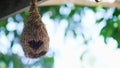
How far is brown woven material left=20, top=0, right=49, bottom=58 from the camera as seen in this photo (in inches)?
41.9

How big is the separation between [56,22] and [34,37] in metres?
1.37

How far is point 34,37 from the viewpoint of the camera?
41.9 inches

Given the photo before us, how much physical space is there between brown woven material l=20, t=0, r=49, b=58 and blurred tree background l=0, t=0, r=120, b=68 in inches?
47.0

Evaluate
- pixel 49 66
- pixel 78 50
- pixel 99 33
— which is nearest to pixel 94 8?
pixel 99 33

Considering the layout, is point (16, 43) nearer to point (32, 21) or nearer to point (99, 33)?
point (99, 33)

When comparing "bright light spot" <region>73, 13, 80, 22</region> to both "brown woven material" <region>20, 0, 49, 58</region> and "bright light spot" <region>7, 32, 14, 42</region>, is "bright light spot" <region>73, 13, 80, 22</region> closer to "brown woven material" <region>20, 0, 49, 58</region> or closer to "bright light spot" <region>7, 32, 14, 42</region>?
"bright light spot" <region>7, 32, 14, 42</region>

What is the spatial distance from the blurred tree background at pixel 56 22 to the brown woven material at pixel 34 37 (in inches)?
47.0

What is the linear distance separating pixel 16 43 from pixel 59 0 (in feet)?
1.71

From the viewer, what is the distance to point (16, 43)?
232cm

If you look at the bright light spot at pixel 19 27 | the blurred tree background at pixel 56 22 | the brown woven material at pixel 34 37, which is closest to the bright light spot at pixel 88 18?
the blurred tree background at pixel 56 22

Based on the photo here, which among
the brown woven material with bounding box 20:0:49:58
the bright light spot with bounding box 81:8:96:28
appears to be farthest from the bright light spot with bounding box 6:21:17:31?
the brown woven material with bounding box 20:0:49:58

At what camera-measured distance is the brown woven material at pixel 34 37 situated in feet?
3.49

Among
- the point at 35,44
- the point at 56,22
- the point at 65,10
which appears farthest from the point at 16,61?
the point at 35,44

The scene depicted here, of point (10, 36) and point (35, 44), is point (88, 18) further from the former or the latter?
point (35, 44)
